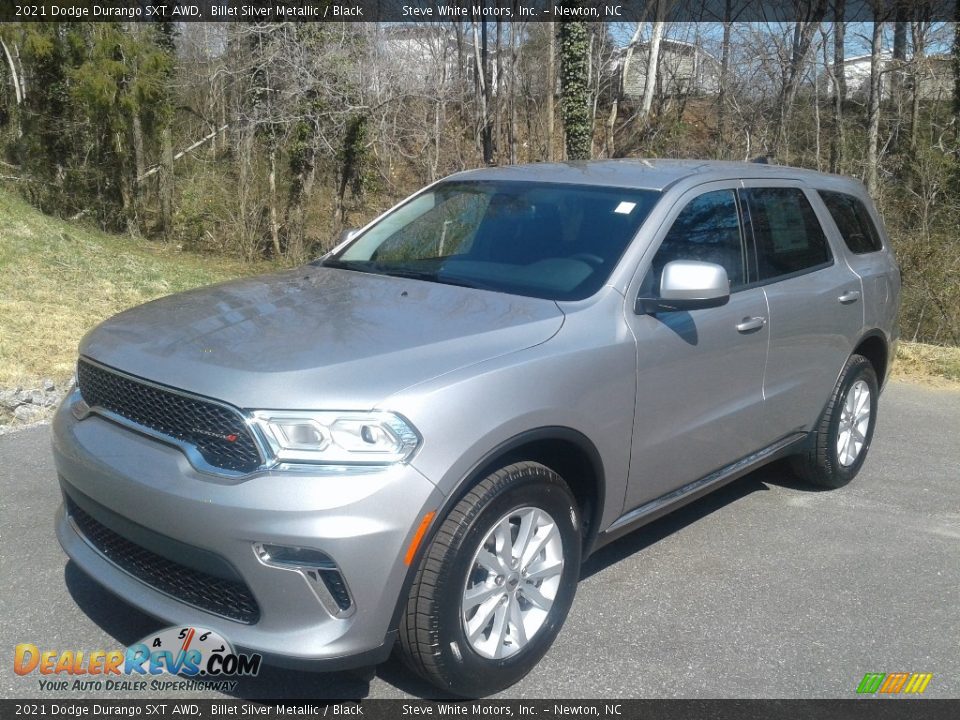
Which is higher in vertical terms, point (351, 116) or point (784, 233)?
point (351, 116)

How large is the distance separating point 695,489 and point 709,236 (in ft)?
3.87

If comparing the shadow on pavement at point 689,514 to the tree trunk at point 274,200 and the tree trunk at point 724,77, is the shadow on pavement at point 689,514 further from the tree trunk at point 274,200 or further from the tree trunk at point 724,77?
the tree trunk at point 724,77

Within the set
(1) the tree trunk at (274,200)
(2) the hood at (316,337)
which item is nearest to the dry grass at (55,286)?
(1) the tree trunk at (274,200)

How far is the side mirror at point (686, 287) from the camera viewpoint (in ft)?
12.2

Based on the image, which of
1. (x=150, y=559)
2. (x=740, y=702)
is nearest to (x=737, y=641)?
(x=740, y=702)

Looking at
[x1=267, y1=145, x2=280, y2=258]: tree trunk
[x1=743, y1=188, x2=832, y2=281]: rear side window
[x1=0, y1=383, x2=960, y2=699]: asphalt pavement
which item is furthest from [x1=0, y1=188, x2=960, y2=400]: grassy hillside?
[x1=743, y1=188, x2=832, y2=281]: rear side window

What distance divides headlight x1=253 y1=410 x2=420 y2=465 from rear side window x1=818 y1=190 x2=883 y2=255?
3592 millimetres

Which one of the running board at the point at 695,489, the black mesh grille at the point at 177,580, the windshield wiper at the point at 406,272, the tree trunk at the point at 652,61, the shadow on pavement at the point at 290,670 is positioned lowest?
the shadow on pavement at the point at 290,670

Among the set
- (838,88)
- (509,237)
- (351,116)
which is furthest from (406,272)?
(838,88)

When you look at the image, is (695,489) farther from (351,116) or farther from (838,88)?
(838,88)

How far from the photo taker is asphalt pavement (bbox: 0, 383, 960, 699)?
3.43 m

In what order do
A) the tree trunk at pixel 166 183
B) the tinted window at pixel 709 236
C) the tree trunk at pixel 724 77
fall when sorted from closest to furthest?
1. the tinted window at pixel 709 236
2. the tree trunk at pixel 166 183
3. the tree trunk at pixel 724 77

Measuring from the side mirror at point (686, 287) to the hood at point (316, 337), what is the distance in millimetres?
468

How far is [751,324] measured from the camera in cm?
436
